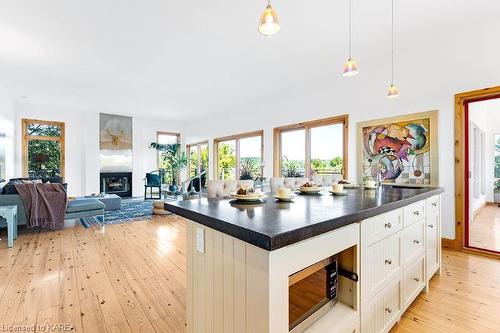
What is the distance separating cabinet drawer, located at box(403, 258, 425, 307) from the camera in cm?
180

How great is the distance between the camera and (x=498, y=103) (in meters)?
5.76

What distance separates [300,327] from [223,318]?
34cm

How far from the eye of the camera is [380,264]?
148cm

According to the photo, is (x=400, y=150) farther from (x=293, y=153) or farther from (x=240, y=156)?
(x=240, y=156)

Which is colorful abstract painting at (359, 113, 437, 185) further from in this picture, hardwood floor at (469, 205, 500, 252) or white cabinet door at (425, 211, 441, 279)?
white cabinet door at (425, 211, 441, 279)

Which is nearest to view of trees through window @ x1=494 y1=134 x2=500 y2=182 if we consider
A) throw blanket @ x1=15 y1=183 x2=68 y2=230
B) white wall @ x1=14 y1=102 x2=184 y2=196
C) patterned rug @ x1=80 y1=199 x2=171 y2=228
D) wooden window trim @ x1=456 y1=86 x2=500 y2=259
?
wooden window trim @ x1=456 y1=86 x2=500 y2=259

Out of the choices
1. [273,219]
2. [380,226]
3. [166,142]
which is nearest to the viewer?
[273,219]

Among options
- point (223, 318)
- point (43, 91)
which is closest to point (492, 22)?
point (223, 318)

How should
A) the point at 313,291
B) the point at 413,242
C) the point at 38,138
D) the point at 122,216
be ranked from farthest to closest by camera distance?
the point at 38,138 → the point at 122,216 → the point at 413,242 → the point at 313,291

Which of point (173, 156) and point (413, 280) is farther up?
point (173, 156)

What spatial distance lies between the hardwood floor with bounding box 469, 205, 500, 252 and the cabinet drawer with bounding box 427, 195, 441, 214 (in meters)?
1.59

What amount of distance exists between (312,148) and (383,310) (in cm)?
404

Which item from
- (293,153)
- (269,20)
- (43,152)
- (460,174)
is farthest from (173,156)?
(460,174)

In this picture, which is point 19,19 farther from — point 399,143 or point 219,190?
point 399,143
